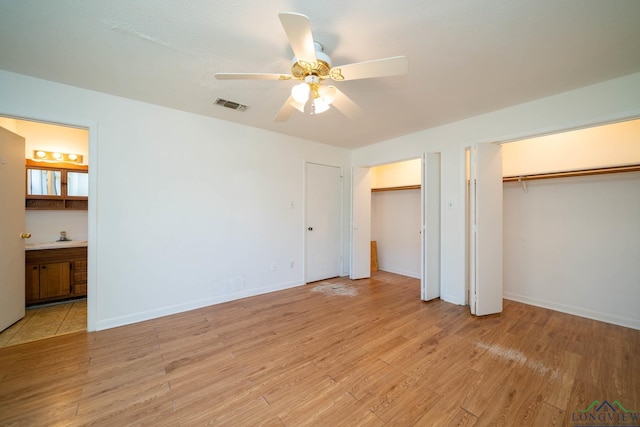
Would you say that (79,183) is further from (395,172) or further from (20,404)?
(395,172)

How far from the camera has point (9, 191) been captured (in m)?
2.59

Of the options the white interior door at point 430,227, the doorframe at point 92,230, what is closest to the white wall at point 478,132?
the white interior door at point 430,227

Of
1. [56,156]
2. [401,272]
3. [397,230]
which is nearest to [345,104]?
[397,230]

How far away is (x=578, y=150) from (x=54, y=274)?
23.1 feet

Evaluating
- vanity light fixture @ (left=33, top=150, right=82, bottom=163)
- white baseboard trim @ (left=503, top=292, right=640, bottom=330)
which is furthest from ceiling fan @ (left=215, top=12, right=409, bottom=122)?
vanity light fixture @ (left=33, top=150, right=82, bottom=163)

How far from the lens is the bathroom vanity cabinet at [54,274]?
3098 mm

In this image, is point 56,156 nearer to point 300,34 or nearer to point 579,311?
point 300,34

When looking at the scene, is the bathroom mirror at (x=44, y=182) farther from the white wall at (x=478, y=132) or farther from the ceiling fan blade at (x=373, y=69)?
the white wall at (x=478, y=132)

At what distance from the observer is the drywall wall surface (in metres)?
2.68

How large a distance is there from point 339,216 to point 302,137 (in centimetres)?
167

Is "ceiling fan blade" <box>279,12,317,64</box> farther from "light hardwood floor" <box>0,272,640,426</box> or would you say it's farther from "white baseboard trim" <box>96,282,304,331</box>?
"white baseboard trim" <box>96,282,304,331</box>

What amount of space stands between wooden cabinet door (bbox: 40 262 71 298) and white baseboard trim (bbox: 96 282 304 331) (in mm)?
1361

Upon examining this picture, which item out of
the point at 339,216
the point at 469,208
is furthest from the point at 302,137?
the point at 469,208

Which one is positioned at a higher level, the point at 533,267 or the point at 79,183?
the point at 79,183
